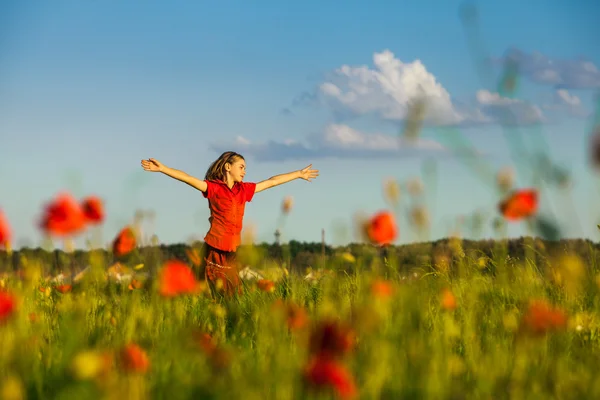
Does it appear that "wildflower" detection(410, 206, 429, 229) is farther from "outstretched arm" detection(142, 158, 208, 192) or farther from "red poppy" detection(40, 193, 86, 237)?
"outstretched arm" detection(142, 158, 208, 192)

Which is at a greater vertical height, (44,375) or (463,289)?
(463,289)

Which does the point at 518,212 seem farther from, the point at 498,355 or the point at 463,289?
the point at 463,289

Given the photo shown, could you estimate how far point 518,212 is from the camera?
276 cm

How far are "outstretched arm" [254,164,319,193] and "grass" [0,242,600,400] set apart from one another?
2573 millimetres

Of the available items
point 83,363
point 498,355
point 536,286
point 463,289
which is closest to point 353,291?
point 463,289

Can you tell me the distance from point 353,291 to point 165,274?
87.8 inches

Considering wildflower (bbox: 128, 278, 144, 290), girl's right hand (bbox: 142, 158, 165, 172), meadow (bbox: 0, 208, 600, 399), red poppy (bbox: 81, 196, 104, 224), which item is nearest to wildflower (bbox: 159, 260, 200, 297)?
meadow (bbox: 0, 208, 600, 399)

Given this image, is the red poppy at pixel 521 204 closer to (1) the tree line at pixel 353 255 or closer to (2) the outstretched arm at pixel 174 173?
(1) the tree line at pixel 353 255

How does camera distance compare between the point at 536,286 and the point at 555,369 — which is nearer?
the point at 555,369

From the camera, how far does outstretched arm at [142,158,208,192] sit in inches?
222

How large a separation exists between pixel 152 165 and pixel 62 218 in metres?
3.13

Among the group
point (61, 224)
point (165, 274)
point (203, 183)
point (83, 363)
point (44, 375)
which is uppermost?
point (203, 183)

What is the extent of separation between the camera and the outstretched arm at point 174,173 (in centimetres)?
564

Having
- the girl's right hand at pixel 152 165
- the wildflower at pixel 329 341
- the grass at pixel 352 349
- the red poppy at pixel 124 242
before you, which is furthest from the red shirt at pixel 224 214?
the wildflower at pixel 329 341
